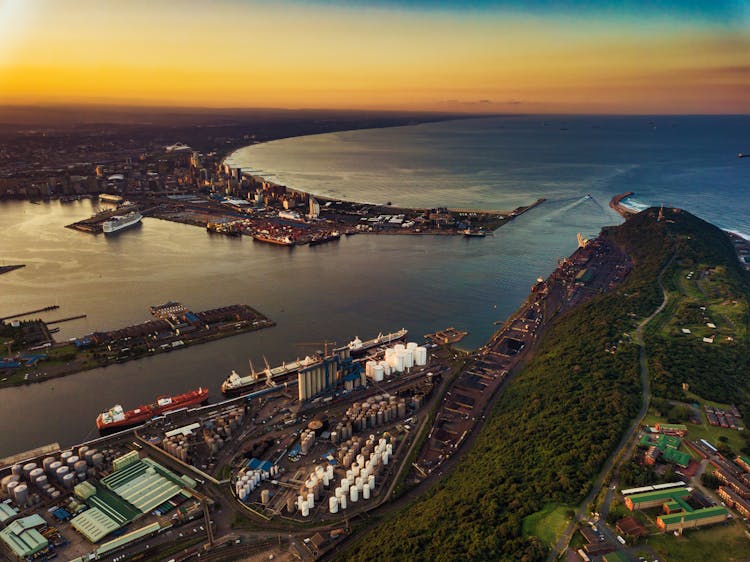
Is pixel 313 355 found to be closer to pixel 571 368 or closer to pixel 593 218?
pixel 571 368

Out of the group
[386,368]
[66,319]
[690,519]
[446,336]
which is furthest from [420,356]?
[66,319]

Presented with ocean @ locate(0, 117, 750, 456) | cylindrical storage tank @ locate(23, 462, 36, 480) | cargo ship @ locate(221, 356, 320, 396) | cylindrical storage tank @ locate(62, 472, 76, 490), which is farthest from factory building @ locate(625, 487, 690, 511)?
cylindrical storage tank @ locate(23, 462, 36, 480)

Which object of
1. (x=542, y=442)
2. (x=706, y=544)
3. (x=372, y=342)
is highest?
(x=706, y=544)

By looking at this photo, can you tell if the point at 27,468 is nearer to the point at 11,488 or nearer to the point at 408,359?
the point at 11,488

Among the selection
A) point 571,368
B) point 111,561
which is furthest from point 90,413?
point 571,368

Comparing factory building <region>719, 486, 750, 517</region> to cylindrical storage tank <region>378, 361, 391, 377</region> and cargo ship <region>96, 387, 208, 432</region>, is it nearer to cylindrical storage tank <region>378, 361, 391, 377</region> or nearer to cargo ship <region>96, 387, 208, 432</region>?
cylindrical storage tank <region>378, 361, 391, 377</region>

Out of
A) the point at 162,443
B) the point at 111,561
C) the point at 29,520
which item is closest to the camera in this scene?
the point at 111,561

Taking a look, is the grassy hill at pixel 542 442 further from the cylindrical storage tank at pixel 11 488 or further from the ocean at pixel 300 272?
the cylindrical storage tank at pixel 11 488
